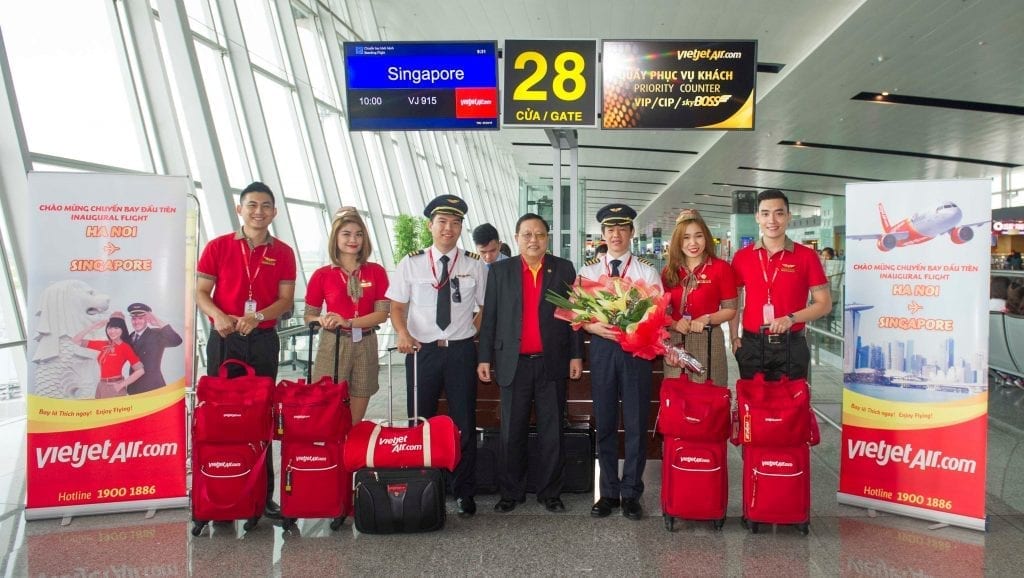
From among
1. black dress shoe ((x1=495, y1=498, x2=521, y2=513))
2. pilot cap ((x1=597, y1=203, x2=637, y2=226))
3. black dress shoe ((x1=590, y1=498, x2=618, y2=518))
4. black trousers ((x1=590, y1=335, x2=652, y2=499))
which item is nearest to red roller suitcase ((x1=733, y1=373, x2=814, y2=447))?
black trousers ((x1=590, y1=335, x2=652, y2=499))

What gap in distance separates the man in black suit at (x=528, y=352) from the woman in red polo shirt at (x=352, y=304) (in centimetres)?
60

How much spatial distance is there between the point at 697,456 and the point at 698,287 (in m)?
0.95

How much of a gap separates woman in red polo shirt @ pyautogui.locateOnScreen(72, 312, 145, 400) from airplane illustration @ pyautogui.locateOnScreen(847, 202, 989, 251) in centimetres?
398

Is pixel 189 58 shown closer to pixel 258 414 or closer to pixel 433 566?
pixel 258 414

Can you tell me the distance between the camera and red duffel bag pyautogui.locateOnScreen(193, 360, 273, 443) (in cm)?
327

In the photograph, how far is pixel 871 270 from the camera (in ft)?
12.2

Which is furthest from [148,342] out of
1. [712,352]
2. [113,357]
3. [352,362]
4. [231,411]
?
[712,352]

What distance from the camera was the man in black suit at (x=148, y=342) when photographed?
3.67 metres

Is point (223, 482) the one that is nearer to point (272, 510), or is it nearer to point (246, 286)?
point (272, 510)

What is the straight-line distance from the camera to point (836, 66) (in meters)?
11.5

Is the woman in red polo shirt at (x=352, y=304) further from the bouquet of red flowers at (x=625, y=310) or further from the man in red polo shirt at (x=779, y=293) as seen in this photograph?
the man in red polo shirt at (x=779, y=293)

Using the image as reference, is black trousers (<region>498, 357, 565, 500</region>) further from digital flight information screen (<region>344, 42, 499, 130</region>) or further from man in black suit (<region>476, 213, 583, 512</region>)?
digital flight information screen (<region>344, 42, 499, 130</region>)

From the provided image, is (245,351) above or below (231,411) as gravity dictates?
above

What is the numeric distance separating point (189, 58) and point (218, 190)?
4.17 ft
